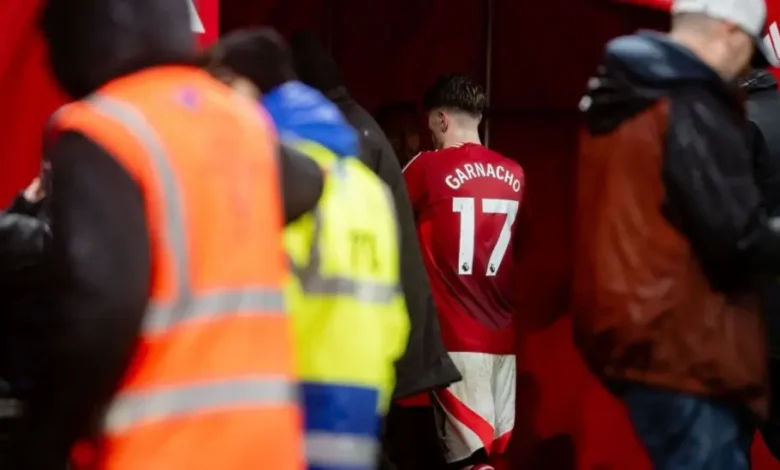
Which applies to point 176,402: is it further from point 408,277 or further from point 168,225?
point 408,277

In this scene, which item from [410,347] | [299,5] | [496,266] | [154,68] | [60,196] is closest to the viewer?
[60,196]

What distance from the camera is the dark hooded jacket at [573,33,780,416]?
2.20 metres

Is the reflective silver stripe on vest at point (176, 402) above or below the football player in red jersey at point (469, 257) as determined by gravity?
above

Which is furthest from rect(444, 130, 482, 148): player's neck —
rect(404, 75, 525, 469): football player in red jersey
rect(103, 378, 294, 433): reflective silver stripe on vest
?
rect(103, 378, 294, 433): reflective silver stripe on vest

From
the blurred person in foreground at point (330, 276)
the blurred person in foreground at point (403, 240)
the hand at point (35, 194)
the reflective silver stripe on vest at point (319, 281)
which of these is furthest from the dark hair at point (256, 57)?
the blurred person in foreground at point (403, 240)

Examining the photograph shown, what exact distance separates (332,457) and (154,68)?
889mm

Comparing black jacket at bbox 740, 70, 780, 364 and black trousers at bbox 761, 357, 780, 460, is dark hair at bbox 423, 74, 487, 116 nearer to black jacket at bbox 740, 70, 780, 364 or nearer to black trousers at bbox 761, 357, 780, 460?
black jacket at bbox 740, 70, 780, 364

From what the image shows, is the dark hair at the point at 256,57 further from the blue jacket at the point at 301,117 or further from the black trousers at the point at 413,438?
the black trousers at the point at 413,438

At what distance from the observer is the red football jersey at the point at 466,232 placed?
3990 millimetres

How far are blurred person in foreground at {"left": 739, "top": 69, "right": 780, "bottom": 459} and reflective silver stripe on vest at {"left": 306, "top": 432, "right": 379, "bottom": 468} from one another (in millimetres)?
1001

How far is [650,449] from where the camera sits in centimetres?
236

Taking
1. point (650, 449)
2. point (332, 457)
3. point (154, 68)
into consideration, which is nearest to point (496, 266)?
point (650, 449)

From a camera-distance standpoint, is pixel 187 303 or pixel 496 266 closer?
pixel 187 303

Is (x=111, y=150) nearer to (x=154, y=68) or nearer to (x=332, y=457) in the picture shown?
(x=154, y=68)
